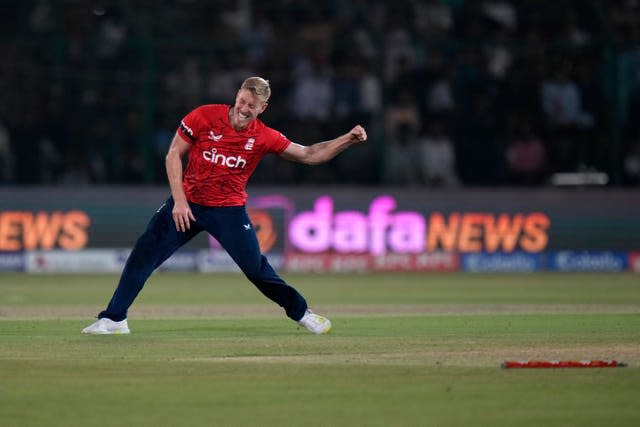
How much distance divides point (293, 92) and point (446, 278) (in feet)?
14.4

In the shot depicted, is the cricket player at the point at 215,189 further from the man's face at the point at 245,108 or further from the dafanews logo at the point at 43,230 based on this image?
the dafanews logo at the point at 43,230

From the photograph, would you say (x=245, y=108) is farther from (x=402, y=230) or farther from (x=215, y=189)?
(x=402, y=230)

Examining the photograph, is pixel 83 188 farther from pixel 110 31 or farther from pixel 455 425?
pixel 455 425

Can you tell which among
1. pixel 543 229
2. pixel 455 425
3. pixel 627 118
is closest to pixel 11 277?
pixel 543 229

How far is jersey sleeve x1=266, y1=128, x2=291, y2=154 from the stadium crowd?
38.7 ft

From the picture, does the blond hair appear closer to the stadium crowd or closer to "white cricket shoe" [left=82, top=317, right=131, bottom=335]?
"white cricket shoe" [left=82, top=317, right=131, bottom=335]

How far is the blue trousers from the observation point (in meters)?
11.2

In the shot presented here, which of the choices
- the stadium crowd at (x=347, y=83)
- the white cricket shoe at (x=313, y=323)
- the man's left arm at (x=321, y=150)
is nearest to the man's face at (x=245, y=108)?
the man's left arm at (x=321, y=150)

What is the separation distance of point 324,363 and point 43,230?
15.4m

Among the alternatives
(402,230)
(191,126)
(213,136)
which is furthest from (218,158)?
(402,230)

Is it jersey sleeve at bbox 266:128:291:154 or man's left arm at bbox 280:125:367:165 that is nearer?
man's left arm at bbox 280:125:367:165

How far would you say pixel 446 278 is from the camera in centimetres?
2302

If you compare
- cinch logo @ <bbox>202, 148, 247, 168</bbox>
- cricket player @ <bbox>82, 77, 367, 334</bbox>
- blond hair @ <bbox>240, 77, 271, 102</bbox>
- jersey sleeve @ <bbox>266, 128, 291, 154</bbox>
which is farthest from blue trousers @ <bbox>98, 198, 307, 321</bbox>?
blond hair @ <bbox>240, 77, 271, 102</bbox>

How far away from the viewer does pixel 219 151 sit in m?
11.3
